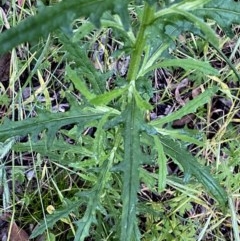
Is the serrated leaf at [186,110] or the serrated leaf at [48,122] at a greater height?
the serrated leaf at [48,122]

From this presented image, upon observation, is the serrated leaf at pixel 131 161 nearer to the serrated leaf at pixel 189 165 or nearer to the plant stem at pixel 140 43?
the plant stem at pixel 140 43

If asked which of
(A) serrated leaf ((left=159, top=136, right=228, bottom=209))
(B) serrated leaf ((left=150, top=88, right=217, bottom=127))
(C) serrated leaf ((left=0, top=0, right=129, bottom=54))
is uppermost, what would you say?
(C) serrated leaf ((left=0, top=0, right=129, bottom=54))

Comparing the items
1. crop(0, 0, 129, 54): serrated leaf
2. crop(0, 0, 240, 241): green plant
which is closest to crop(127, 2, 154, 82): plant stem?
crop(0, 0, 240, 241): green plant

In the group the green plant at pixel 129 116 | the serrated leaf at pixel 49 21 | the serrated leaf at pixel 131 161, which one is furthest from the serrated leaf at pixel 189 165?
the serrated leaf at pixel 49 21

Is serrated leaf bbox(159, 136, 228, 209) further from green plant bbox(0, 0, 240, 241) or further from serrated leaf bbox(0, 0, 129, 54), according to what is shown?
serrated leaf bbox(0, 0, 129, 54)

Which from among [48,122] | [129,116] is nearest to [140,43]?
[129,116]

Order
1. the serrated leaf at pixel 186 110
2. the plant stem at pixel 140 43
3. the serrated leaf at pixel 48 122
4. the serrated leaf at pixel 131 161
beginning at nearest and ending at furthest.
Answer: the plant stem at pixel 140 43 → the serrated leaf at pixel 131 161 → the serrated leaf at pixel 48 122 → the serrated leaf at pixel 186 110
